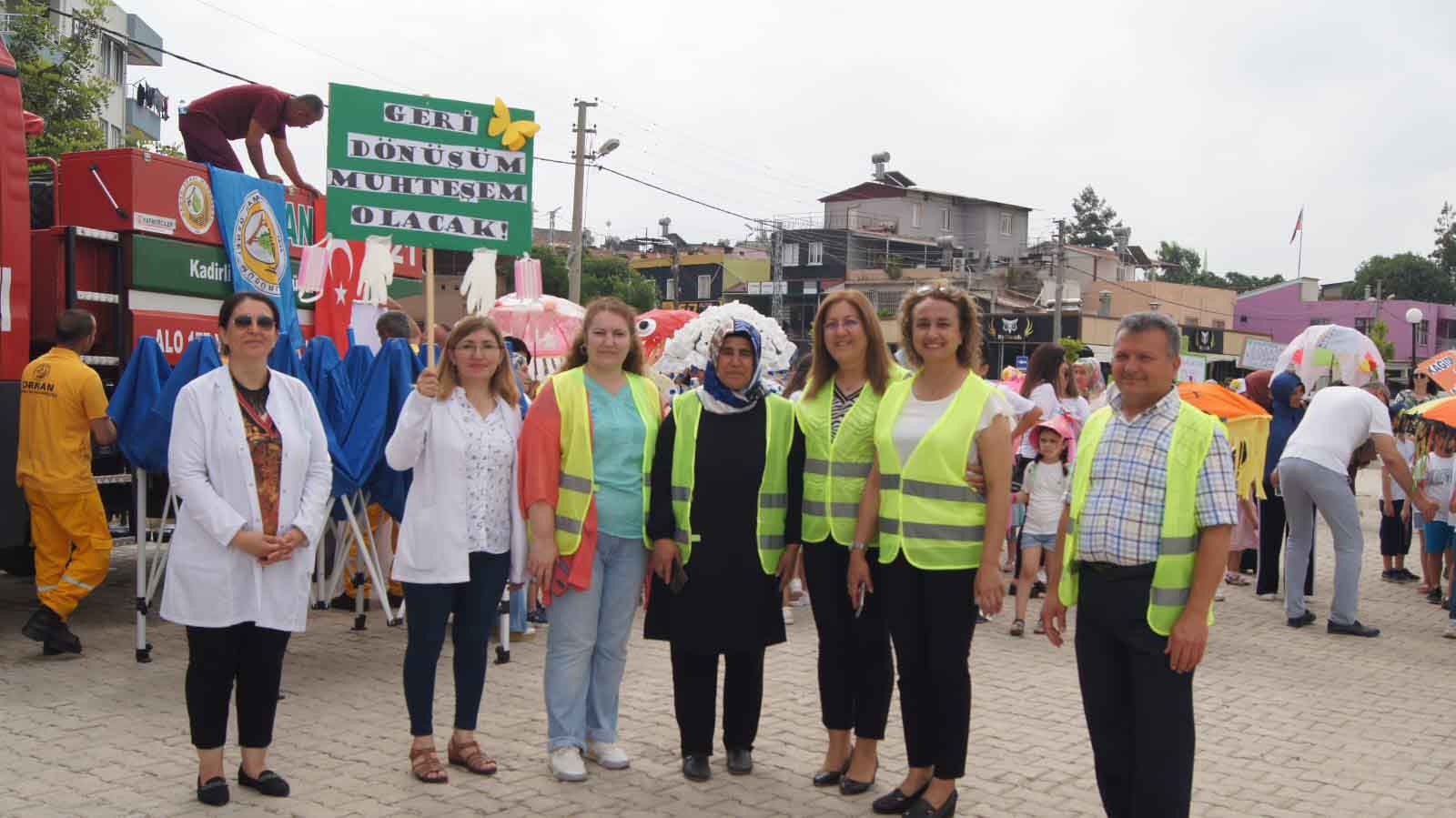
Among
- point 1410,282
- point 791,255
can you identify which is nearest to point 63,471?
point 791,255

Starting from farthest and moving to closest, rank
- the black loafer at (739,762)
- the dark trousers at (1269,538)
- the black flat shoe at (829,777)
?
the dark trousers at (1269,538), the black loafer at (739,762), the black flat shoe at (829,777)

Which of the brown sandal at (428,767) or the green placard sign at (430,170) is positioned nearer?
the brown sandal at (428,767)

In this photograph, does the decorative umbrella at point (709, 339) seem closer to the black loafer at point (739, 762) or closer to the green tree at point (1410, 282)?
the black loafer at point (739, 762)

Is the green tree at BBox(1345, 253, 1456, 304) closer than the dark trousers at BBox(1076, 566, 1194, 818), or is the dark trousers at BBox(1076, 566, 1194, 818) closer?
the dark trousers at BBox(1076, 566, 1194, 818)

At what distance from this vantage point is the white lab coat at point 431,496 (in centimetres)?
481

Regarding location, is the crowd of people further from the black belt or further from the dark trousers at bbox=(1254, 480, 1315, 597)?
the dark trousers at bbox=(1254, 480, 1315, 597)

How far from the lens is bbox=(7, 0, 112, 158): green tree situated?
16.3m

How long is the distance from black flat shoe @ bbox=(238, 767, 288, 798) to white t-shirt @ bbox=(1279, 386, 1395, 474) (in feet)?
23.0

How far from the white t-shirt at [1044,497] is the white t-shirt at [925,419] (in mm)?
3555

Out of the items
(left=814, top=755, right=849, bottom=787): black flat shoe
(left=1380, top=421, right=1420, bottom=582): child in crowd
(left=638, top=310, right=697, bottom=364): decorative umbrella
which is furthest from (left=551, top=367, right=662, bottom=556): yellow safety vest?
(left=1380, top=421, right=1420, bottom=582): child in crowd

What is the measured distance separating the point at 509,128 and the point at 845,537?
2.85 meters

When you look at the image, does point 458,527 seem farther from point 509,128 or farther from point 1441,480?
point 1441,480

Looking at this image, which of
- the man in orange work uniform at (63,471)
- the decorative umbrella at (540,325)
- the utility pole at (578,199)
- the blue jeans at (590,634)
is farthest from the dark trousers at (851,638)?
the utility pole at (578,199)

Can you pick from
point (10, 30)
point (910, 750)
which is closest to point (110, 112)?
point (10, 30)
